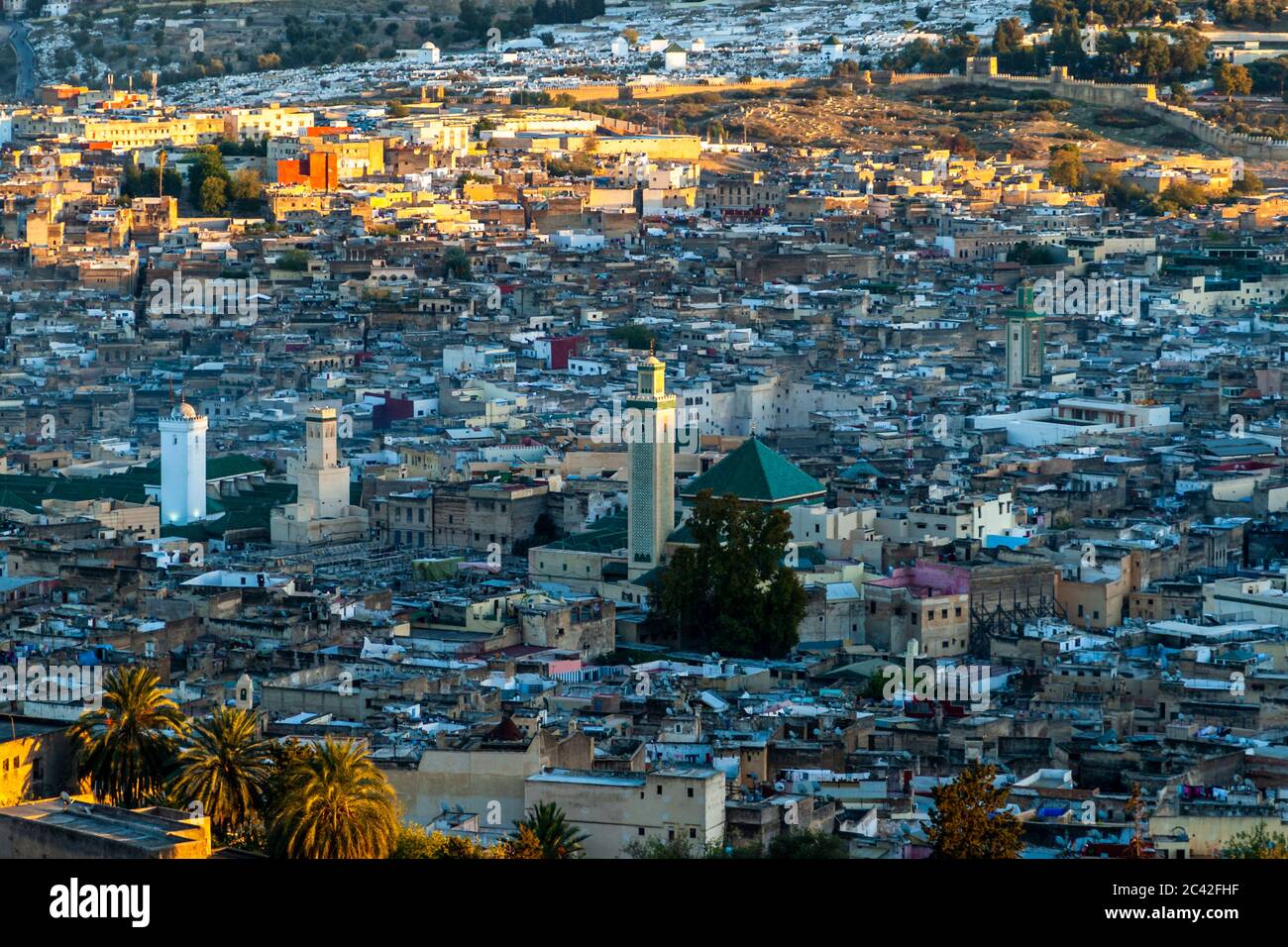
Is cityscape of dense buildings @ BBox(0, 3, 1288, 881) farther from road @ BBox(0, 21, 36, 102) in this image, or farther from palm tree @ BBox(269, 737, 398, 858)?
road @ BBox(0, 21, 36, 102)

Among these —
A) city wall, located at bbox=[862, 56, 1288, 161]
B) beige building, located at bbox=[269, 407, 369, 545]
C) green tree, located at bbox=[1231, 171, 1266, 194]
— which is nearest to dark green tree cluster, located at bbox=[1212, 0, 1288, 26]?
city wall, located at bbox=[862, 56, 1288, 161]

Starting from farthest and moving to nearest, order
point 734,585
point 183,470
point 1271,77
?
point 1271,77 < point 183,470 < point 734,585

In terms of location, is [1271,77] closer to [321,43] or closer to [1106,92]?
[1106,92]

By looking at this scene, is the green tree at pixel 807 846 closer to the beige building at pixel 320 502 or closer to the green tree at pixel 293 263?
the beige building at pixel 320 502

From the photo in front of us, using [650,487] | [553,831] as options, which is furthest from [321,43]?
[553,831]
